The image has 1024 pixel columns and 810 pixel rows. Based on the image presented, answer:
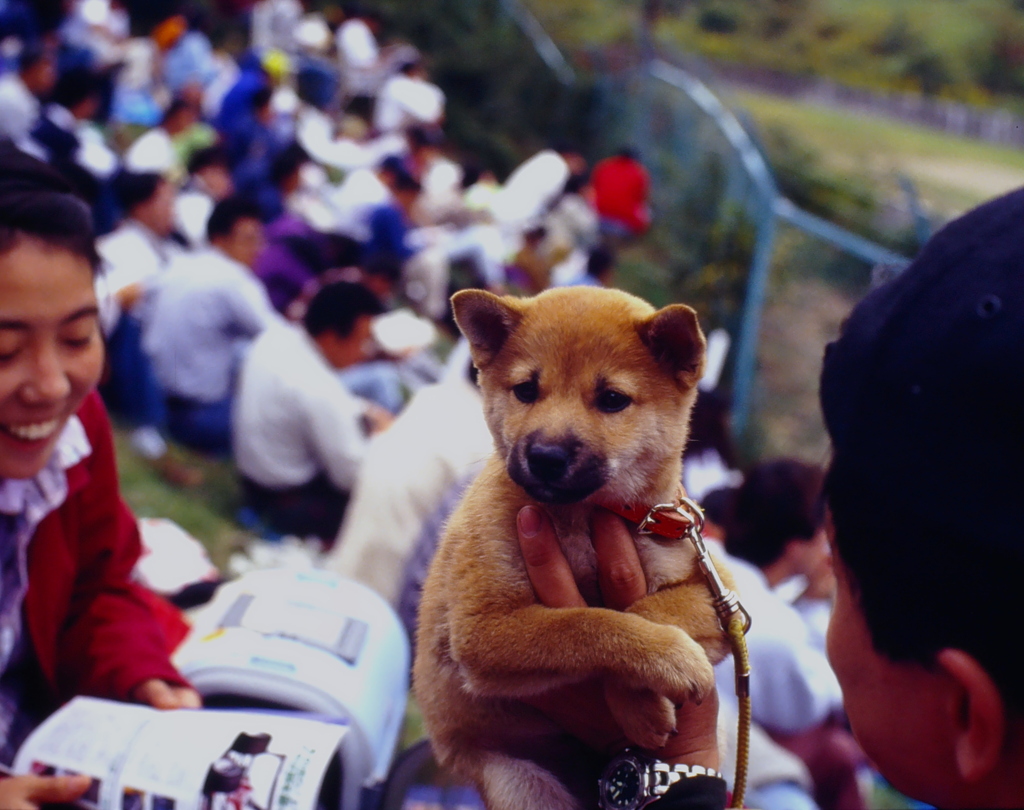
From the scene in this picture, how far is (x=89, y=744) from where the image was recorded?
238 cm

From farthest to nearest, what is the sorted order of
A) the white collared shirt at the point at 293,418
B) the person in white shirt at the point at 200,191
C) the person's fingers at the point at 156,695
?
the person in white shirt at the point at 200,191 < the white collared shirt at the point at 293,418 < the person's fingers at the point at 156,695

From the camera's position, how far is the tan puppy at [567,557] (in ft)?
6.14

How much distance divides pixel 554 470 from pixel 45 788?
59.9 inches

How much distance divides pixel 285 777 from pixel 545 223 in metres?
11.0

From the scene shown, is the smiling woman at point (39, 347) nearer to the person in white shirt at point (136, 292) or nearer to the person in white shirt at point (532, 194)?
the person in white shirt at point (136, 292)

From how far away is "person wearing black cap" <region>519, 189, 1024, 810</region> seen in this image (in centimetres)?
114

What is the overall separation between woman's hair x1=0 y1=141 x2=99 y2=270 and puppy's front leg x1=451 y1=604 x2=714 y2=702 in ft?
5.05

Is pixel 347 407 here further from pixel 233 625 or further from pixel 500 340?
pixel 500 340

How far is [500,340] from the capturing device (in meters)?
2.24

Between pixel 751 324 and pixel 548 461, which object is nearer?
pixel 548 461

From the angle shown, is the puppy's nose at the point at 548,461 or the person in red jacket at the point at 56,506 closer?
the puppy's nose at the point at 548,461

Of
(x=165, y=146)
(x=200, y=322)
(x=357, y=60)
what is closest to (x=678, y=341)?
(x=200, y=322)

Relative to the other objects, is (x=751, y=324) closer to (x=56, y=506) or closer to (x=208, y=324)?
(x=208, y=324)

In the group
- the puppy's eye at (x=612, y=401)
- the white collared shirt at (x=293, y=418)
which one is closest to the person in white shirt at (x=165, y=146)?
the white collared shirt at (x=293, y=418)
